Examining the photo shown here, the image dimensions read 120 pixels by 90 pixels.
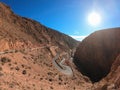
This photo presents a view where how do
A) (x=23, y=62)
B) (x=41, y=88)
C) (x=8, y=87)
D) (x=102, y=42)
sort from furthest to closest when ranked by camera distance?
(x=102, y=42) → (x=23, y=62) → (x=41, y=88) → (x=8, y=87)

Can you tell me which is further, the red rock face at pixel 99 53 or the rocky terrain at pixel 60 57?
the red rock face at pixel 99 53

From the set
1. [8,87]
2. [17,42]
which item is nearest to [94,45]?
[17,42]

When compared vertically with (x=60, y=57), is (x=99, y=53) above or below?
above

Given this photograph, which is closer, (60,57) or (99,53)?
(99,53)

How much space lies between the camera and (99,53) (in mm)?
96562

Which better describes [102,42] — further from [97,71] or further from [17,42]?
[17,42]

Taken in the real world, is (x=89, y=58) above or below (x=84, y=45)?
below

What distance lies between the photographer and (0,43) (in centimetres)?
5925

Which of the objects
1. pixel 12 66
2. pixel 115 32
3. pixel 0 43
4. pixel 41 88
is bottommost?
pixel 41 88

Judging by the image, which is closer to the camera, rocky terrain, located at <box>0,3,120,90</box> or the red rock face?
rocky terrain, located at <box>0,3,120,90</box>

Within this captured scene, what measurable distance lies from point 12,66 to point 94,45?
61.2 metres

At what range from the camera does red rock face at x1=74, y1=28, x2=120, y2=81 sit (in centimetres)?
8856

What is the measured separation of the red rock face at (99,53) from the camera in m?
88.6

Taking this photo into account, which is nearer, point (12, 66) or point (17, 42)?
point (12, 66)
